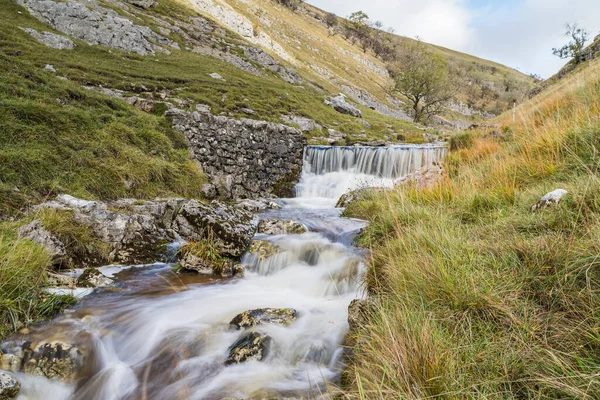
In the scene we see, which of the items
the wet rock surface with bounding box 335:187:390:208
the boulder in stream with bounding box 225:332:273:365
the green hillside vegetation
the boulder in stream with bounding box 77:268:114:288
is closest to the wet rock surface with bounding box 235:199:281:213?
the wet rock surface with bounding box 335:187:390:208

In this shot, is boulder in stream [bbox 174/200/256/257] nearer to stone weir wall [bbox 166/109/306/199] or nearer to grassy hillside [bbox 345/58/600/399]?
grassy hillside [bbox 345/58/600/399]

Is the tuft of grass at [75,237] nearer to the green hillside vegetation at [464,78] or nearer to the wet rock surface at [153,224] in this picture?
the wet rock surface at [153,224]

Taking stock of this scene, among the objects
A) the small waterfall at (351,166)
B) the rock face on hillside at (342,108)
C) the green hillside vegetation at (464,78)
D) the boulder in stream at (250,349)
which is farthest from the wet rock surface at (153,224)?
the green hillside vegetation at (464,78)

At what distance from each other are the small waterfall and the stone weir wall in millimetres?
1000

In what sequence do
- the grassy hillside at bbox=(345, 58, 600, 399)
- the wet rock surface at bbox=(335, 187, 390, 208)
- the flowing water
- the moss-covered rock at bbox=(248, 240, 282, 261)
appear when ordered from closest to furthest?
1. the grassy hillside at bbox=(345, 58, 600, 399)
2. the flowing water
3. the moss-covered rock at bbox=(248, 240, 282, 261)
4. the wet rock surface at bbox=(335, 187, 390, 208)

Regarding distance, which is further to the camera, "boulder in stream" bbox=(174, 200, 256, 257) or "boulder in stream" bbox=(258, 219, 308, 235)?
"boulder in stream" bbox=(258, 219, 308, 235)

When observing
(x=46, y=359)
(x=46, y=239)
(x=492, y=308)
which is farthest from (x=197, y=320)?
(x=492, y=308)

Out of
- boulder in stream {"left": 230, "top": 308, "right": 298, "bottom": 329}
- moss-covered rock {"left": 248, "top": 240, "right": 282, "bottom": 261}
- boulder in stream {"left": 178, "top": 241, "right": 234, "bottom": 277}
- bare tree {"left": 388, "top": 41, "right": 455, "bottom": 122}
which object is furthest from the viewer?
bare tree {"left": 388, "top": 41, "right": 455, "bottom": 122}

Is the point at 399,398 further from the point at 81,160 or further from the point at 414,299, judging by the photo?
the point at 81,160

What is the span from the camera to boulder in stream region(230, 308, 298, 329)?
3.86 metres

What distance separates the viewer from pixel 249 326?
383 centimetres

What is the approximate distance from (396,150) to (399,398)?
48.2ft

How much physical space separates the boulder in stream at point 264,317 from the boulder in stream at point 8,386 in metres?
2.07

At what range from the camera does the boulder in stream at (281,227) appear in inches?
293
